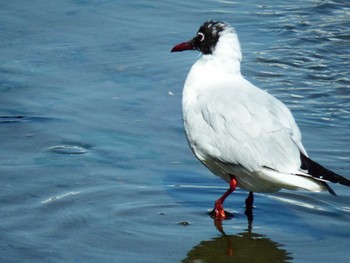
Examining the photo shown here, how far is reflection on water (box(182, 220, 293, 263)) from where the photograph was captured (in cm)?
597

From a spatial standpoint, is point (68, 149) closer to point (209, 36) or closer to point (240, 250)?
point (209, 36)

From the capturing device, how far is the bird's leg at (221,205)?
21.3ft

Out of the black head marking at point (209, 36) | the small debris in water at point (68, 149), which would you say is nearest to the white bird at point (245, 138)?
the black head marking at point (209, 36)

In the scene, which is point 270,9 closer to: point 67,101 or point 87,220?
point 67,101

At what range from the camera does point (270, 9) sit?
11281mm

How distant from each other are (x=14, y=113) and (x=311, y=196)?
105 inches

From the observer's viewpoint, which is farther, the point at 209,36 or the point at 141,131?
the point at 141,131

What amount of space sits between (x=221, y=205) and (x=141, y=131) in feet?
5.11

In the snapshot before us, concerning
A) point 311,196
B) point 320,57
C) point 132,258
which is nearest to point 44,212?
point 132,258

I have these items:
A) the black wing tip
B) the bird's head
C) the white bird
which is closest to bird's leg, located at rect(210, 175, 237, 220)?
the white bird

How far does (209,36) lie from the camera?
280 inches

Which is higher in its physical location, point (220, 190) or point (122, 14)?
point (122, 14)

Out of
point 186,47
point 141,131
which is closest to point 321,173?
point 186,47

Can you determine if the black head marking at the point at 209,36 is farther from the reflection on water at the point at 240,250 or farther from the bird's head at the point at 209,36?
the reflection on water at the point at 240,250
